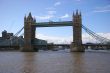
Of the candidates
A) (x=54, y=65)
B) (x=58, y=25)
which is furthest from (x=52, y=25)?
(x=54, y=65)

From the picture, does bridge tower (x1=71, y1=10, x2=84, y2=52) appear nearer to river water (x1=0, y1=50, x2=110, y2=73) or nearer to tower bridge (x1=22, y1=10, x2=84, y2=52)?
tower bridge (x1=22, y1=10, x2=84, y2=52)

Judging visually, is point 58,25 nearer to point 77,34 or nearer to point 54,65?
point 77,34

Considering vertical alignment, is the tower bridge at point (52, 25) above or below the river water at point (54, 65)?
above

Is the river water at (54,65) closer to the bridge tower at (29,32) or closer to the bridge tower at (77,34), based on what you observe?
the bridge tower at (77,34)

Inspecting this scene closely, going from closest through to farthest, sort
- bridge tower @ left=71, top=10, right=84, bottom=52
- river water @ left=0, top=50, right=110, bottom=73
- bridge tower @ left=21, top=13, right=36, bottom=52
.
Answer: river water @ left=0, top=50, right=110, bottom=73 → bridge tower @ left=71, top=10, right=84, bottom=52 → bridge tower @ left=21, top=13, right=36, bottom=52

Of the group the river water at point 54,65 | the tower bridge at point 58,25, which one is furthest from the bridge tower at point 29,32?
the river water at point 54,65

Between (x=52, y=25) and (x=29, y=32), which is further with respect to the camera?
(x=29, y=32)

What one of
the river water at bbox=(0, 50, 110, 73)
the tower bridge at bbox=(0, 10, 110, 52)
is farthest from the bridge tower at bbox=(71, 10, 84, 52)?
the river water at bbox=(0, 50, 110, 73)

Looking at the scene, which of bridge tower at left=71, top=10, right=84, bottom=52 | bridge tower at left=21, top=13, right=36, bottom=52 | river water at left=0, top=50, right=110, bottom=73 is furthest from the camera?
bridge tower at left=21, top=13, right=36, bottom=52

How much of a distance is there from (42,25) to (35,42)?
13.7m

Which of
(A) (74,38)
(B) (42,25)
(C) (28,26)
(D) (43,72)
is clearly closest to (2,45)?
(C) (28,26)

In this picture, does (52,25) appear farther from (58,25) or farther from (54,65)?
(54,65)

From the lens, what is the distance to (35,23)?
458 ft

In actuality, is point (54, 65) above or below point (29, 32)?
below
